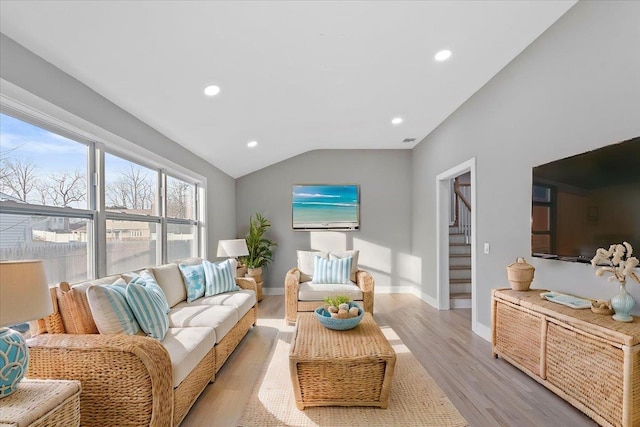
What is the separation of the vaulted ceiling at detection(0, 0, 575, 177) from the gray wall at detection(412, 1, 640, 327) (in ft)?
0.74

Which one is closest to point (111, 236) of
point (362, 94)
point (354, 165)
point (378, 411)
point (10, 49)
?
point (10, 49)

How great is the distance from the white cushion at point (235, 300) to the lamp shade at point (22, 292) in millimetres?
2154

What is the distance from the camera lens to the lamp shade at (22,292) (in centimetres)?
128

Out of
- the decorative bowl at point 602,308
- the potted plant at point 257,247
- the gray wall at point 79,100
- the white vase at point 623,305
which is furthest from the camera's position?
the potted plant at point 257,247

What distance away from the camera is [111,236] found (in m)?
3.07

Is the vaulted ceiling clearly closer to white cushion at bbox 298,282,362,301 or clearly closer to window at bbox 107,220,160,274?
window at bbox 107,220,160,274

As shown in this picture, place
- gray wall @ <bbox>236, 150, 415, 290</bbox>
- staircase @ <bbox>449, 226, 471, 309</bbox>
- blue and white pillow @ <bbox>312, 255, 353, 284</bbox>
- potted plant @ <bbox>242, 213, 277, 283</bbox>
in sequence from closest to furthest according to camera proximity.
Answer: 1. blue and white pillow @ <bbox>312, 255, 353, 284</bbox>
2. staircase @ <bbox>449, 226, 471, 309</bbox>
3. potted plant @ <bbox>242, 213, 277, 283</bbox>
4. gray wall @ <bbox>236, 150, 415, 290</bbox>

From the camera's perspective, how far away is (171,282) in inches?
135

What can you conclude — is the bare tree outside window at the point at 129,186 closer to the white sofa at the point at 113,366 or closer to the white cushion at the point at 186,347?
the white sofa at the point at 113,366

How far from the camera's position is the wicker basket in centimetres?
300

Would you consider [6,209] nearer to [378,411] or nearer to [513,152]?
[378,411]

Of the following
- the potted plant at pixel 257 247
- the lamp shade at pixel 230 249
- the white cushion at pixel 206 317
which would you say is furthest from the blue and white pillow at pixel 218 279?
the potted plant at pixel 257 247

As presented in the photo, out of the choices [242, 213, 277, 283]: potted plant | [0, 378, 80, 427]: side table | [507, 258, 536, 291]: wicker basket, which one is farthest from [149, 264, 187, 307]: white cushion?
[507, 258, 536, 291]: wicker basket

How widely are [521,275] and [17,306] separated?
3.37 metres
